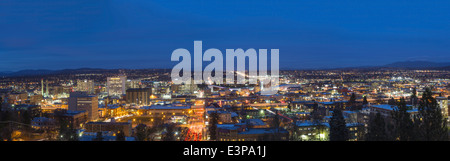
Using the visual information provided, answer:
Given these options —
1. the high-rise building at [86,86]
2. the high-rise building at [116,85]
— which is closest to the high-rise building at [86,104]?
the high-rise building at [116,85]

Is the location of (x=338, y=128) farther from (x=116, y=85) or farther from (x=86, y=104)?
(x=116, y=85)

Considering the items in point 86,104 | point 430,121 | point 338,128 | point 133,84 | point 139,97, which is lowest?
point 139,97

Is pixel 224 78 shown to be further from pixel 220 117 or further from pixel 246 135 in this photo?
pixel 246 135

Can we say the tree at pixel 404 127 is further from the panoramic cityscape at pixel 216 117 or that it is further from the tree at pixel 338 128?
the tree at pixel 338 128

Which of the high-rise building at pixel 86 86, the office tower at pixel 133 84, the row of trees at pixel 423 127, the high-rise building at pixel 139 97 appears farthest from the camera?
the office tower at pixel 133 84

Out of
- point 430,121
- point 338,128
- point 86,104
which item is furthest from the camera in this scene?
point 86,104

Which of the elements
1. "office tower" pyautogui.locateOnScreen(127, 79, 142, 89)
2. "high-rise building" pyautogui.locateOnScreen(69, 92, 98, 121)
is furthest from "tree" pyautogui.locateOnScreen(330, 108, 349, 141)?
"office tower" pyautogui.locateOnScreen(127, 79, 142, 89)

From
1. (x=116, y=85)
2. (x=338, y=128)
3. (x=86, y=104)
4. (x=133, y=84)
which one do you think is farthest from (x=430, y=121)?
(x=133, y=84)

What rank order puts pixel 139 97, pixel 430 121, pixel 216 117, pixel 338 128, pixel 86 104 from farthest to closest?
pixel 139 97 → pixel 86 104 → pixel 216 117 → pixel 338 128 → pixel 430 121

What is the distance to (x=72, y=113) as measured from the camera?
19.7 meters

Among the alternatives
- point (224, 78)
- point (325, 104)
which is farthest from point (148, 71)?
point (325, 104)

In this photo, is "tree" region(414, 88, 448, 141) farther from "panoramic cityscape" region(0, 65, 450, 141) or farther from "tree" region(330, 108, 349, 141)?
"tree" region(330, 108, 349, 141)

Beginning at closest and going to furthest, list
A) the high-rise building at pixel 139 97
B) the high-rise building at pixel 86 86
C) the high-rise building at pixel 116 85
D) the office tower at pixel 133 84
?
1. the high-rise building at pixel 139 97
2. the high-rise building at pixel 116 85
3. the high-rise building at pixel 86 86
4. the office tower at pixel 133 84

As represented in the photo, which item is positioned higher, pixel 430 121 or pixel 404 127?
pixel 430 121
